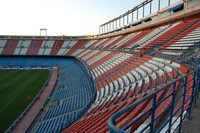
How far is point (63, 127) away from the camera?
1209 centimetres

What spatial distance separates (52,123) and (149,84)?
692cm

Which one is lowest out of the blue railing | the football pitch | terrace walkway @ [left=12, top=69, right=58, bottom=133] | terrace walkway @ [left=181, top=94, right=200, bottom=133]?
terrace walkway @ [left=12, top=69, right=58, bottom=133]

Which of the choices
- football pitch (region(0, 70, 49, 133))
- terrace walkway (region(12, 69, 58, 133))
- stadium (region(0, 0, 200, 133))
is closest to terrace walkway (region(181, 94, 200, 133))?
stadium (region(0, 0, 200, 133))

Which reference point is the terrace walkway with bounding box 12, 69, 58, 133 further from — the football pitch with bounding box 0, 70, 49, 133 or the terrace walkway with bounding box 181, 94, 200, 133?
the terrace walkway with bounding box 181, 94, 200, 133

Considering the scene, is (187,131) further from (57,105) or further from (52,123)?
(57,105)

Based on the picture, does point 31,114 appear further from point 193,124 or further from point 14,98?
point 193,124

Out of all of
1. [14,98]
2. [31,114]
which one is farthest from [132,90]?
[14,98]

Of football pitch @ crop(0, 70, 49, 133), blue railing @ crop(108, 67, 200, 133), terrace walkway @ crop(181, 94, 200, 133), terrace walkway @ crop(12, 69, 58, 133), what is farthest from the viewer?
football pitch @ crop(0, 70, 49, 133)

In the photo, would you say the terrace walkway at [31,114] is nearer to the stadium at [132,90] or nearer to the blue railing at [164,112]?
the stadium at [132,90]

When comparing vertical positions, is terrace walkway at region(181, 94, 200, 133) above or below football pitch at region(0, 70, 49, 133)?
above

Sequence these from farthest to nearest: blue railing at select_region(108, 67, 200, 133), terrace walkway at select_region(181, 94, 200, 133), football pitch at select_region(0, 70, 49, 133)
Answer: football pitch at select_region(0, 70, 49, 133) < terrace walkway at select_region(181, 94, 200, 133) < blue railing at select_region(108, 67, 200, 133)

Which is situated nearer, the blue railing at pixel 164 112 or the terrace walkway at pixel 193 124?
the blue railing at pixel 164 112

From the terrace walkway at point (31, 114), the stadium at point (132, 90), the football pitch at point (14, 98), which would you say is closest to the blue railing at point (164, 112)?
the stadium at point (132, 90)

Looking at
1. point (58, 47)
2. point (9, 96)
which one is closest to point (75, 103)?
point (9, 96)
